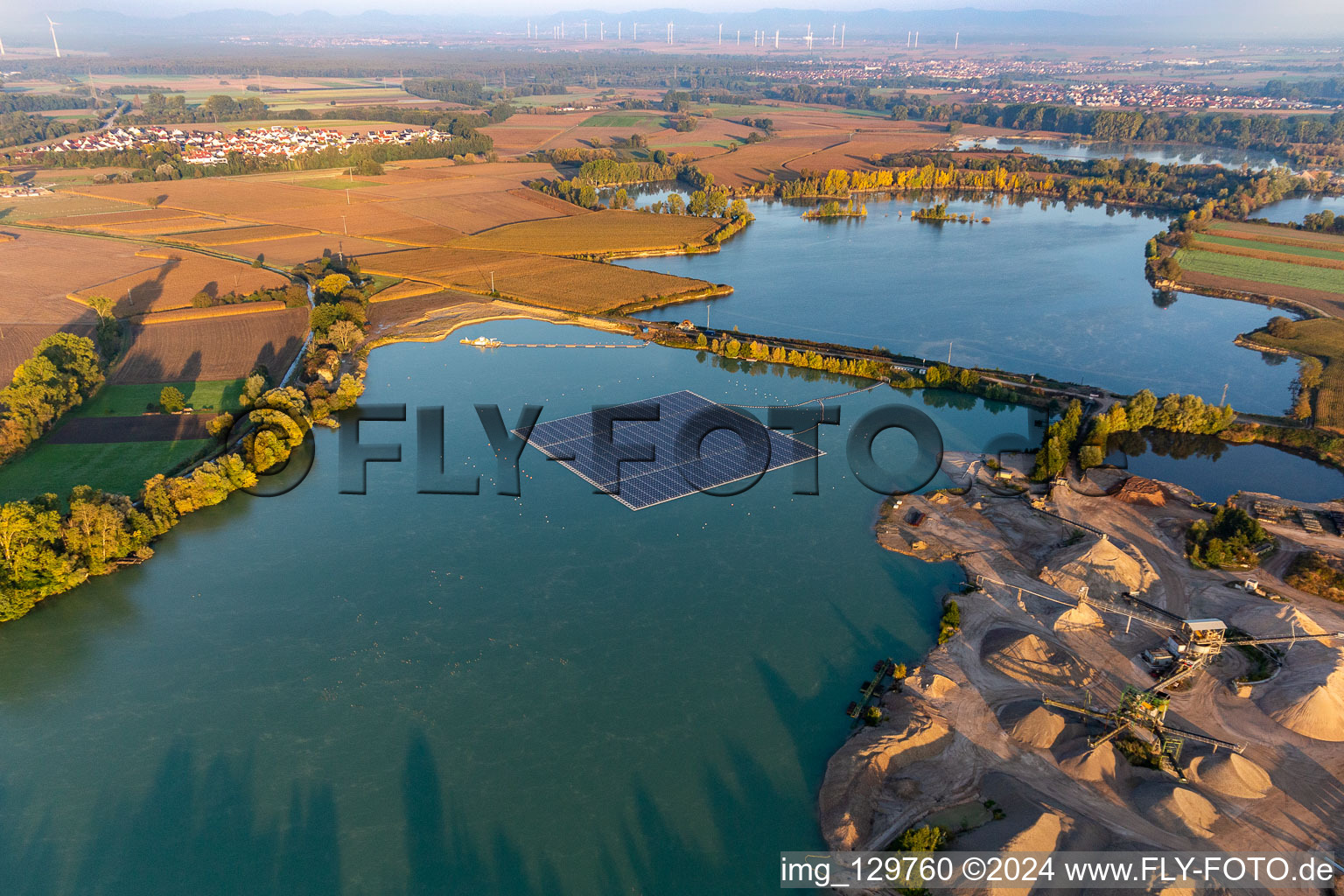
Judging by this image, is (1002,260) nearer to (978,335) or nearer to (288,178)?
(978,335)

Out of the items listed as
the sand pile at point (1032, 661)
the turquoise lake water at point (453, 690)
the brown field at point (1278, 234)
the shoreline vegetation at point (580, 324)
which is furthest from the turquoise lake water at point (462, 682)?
the brown field at point (1278, 234)

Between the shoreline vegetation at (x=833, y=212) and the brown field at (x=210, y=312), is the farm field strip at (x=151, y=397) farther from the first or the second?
the shoreline vegetation at (x=833, y=212)

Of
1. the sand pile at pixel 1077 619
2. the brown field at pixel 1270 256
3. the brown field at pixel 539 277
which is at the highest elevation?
the brown field at pixel 1270 256

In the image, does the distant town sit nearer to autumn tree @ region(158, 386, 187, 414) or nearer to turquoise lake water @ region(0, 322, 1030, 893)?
autumn tree @ region(158, 386, 187, 414)

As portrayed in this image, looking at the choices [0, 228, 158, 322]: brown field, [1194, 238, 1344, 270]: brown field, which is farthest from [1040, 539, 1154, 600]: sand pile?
[0, 228, 158, 322]: brown field

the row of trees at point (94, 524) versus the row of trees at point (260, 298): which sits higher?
the row of trees at point (260, 298)

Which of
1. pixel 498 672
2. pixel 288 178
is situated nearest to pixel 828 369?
pixel 498 672
